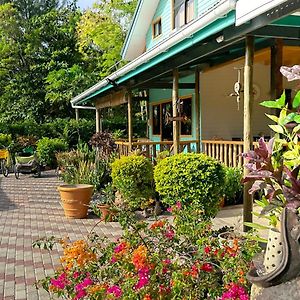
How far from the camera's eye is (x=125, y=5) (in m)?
22.8

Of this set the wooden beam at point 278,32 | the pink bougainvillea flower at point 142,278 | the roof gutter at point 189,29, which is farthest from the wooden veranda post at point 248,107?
the pink bougainvillea flower at point 142,278

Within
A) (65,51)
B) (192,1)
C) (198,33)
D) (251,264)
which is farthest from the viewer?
(65,51)

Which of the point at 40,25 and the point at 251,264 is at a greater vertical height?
the point at 40,25

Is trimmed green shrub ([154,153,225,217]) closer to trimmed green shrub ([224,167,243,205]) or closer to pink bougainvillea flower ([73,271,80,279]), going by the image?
trimmed green shrub ([224,167,243,205])

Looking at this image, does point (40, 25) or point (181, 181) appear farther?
point (40, 25)

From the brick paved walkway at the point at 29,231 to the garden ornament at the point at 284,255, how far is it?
2.39 meters

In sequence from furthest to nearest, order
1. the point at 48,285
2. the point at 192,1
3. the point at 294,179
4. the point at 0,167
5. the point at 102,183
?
the point at 0,167 < the point at 192,1 < the point at 102,183 < the point at 48,285 < the point at 294,179

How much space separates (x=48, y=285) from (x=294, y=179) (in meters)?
1.92

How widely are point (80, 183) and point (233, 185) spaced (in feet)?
10.0

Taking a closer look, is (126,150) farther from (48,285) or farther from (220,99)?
(48,285)

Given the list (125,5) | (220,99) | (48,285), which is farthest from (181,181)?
(125,5)

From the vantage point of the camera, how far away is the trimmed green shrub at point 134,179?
6781 millimetres

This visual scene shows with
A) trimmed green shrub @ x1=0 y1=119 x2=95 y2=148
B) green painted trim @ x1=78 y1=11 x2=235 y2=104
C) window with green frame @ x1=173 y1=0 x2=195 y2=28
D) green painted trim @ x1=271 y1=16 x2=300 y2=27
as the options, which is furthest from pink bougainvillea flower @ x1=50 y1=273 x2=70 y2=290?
trimmed green shrub @ x1=0 y1=119 x2=95 y2=148

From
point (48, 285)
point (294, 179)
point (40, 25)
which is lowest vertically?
point (48, 285)
